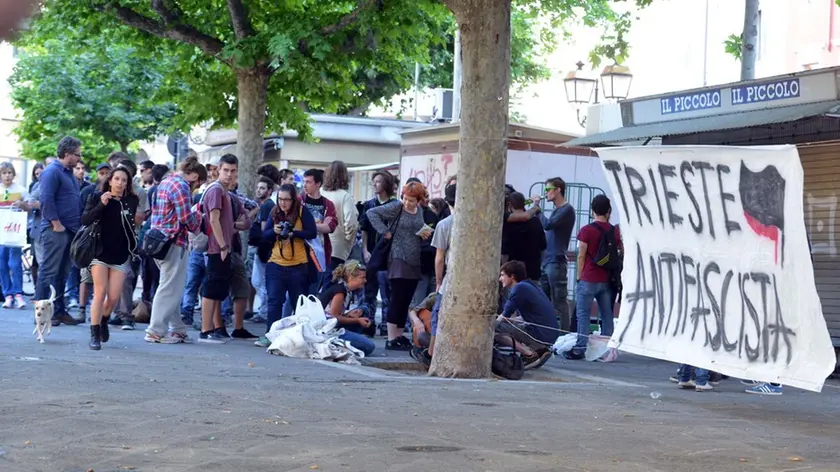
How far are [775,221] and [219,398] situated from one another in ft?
12.3

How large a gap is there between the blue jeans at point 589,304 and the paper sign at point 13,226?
7.40m

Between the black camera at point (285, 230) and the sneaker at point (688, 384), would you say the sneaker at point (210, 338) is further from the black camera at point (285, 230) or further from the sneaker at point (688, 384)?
the sneaker at point (688, 384)

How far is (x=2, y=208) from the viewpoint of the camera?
16.1 meters

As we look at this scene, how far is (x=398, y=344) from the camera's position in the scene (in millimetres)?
13094

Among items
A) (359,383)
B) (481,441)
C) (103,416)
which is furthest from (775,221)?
(103,416)

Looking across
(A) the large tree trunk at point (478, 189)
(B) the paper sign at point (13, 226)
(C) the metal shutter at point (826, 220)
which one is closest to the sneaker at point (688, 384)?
(A) the large tree trunk at point (478, 189)

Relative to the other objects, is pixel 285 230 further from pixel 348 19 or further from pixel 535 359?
pixel 348 19

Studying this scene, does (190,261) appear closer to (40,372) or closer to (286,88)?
(40,372)

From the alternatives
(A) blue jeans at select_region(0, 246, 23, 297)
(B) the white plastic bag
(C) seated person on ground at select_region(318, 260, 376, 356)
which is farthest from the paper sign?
(B) the white plastic bag

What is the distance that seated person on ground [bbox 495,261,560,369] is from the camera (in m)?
11.4

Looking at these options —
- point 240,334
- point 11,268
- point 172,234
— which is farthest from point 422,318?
point 11,268

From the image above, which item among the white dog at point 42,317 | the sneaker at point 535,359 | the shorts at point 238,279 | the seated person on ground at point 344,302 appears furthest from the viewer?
the shorts at point 238,279

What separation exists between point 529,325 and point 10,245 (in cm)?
793

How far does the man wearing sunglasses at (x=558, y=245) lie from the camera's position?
45.3 ft
